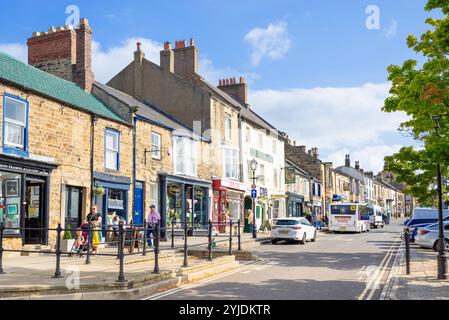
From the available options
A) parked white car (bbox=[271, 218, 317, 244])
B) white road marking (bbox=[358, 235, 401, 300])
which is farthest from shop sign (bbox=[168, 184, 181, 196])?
white road marking (bbox=[358, 235, 401, 300])

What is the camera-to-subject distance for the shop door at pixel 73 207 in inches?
737

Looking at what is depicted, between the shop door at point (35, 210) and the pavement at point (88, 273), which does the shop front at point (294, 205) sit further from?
the pavement at point (88, 273)

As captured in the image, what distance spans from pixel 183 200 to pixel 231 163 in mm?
7345

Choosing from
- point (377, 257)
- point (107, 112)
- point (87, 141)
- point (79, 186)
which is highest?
point (107, 112)

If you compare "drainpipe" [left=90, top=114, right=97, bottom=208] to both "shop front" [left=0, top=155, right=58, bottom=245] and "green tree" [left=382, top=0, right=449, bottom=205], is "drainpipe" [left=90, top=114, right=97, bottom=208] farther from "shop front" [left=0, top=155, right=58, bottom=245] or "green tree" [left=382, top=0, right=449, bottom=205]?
"green tree" [left=382, top=0, right=449, bottom=205]

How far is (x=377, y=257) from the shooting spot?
740 inches

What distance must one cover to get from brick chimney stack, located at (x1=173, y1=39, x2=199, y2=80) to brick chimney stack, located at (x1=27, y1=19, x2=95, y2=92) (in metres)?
12.7

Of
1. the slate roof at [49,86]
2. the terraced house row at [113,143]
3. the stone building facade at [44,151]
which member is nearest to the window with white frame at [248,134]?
the terraced house row at [113,143]

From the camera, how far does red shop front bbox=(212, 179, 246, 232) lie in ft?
103

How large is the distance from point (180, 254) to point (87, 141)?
6.48 metres
